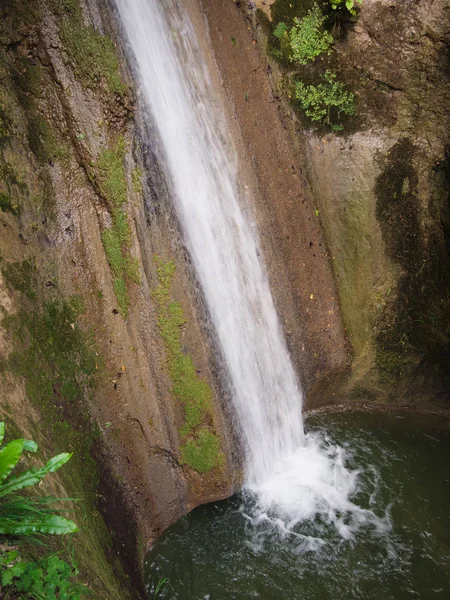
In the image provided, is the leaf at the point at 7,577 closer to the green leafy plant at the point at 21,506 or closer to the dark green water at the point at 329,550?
the green leafy plant at the point at 21,506

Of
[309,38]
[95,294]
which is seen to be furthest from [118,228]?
[309,38]

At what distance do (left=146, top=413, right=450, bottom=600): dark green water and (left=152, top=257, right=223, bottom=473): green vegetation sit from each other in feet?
1.89

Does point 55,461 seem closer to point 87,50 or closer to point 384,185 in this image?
point 87,50

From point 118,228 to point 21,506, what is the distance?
88.2 inches

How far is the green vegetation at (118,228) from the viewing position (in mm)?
3986

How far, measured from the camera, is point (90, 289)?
13.4 ft

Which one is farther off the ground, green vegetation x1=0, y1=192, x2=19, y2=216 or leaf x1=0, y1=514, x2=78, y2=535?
green vegetation x1=0, y1=192, x2=19, y2=216

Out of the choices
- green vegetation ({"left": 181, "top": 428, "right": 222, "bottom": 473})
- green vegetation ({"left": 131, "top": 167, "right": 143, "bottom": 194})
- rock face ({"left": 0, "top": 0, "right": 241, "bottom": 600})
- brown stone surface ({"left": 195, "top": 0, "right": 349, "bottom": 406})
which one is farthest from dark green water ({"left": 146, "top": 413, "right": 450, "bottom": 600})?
green vegetation ({"left": 131, "top": 167, "right": 143, "bottom": 194})

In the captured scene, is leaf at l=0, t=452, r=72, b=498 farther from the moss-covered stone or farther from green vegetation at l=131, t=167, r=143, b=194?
the moss-covered stone

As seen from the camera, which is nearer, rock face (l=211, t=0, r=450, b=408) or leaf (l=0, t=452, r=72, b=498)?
leaf (l=0, t=452, r=72, b=498)

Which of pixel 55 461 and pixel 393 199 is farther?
pixel 393 199

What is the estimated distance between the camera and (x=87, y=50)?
12.5ft

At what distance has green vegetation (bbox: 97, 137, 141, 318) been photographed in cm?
399

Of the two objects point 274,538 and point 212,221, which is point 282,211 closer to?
point 212,221
